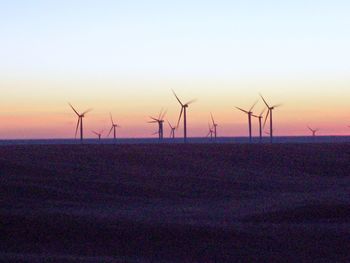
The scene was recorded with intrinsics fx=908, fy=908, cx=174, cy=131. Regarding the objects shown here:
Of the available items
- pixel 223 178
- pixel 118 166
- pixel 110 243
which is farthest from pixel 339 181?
pixel 110 243

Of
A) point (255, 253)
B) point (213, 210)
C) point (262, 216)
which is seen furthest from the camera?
point (213, 210)

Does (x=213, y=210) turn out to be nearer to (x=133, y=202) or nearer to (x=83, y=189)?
(x=133, y=202)

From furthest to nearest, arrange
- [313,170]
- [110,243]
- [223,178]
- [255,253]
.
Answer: [313,170]
[223,178]
[110,243]
[255,253]

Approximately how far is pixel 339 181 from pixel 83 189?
1412cm

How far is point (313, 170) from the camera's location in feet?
156

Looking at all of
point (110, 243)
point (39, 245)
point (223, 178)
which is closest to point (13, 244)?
point (39, 245)

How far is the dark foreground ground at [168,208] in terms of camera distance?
17.7 meters

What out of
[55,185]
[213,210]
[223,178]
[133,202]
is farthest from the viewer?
[223,178]

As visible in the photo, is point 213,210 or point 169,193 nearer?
point 213,210

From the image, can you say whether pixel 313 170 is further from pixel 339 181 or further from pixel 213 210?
pixel 213 210

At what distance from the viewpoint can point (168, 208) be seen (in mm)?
27094

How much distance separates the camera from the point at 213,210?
26594 mm

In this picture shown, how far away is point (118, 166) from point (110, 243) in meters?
23.5

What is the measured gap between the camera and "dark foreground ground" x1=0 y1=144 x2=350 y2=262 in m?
17.7
